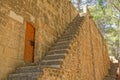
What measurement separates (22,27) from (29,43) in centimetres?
73

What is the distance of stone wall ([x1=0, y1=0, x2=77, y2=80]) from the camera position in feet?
20.3

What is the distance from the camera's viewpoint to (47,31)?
8.98 metres

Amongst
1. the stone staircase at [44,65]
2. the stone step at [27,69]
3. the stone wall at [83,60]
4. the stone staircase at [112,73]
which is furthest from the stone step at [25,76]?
the stone staircase at [112,73]

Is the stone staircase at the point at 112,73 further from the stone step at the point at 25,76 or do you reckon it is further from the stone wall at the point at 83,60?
the stone step at the point at 25,76

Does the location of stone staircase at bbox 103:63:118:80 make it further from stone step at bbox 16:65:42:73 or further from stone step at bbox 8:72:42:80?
stone step at bbox 8:72:42:80

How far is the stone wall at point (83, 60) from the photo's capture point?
6926 mm

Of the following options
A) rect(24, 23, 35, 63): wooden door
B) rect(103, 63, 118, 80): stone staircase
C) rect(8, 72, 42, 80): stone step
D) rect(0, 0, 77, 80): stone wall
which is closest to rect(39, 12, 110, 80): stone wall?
rect(8, 72, 42, 80): stone step

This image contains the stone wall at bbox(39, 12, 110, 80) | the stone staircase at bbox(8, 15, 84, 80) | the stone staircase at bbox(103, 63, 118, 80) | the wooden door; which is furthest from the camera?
the stone staircase at bbox(103, 63, 118, 80)

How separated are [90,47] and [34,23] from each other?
14.8 ft

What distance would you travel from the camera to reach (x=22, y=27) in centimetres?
709

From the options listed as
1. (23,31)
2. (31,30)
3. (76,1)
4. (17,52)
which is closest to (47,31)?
(31,30)

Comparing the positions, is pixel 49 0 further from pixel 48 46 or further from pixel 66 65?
pixel 66 65

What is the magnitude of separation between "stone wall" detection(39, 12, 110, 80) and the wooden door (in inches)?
48.2

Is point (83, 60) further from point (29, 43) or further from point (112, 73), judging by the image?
point (112, 73)
